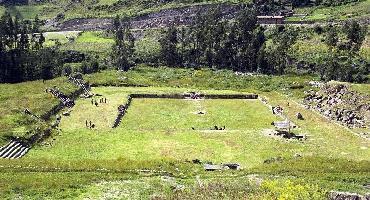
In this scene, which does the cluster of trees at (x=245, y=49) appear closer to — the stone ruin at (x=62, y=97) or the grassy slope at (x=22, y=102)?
the grassy slope at (x=22, y=102)

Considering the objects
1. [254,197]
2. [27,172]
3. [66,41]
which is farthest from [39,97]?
[66,41]

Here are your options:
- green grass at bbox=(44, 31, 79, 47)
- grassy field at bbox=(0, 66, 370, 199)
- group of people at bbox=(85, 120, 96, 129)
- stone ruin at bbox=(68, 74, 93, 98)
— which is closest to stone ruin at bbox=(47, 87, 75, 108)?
grassy field at bbox=(0, 66, 370, 199)

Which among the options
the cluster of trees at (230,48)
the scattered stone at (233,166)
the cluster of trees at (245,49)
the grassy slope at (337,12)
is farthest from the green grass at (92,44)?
the scattered stone at (233,166)

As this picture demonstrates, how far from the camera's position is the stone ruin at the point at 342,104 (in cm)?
7538

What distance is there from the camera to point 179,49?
14912 centimetres

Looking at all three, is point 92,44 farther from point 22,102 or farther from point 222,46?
point 22,102

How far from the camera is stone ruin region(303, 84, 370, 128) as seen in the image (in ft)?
247

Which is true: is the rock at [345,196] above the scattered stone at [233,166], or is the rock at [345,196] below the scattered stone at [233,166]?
above

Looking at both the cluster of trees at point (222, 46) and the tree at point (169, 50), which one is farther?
the tree at point (169, 50)

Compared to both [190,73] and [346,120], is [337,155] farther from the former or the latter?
[190,73]

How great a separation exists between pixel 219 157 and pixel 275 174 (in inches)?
429

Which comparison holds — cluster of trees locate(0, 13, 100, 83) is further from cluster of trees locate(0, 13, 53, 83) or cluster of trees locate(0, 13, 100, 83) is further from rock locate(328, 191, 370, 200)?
rock locate(328, 191, 370, 200)

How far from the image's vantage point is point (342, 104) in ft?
266

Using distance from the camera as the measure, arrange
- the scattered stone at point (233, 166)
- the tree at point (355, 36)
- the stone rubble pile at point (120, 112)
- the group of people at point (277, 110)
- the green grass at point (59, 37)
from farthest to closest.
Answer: the green grass at point (59, 37)
the tree at point (355, 36)
the group of people at point (277, 110)
the stone rubble pile at point (120, 112)
the scattered stone at point (233, 166)
